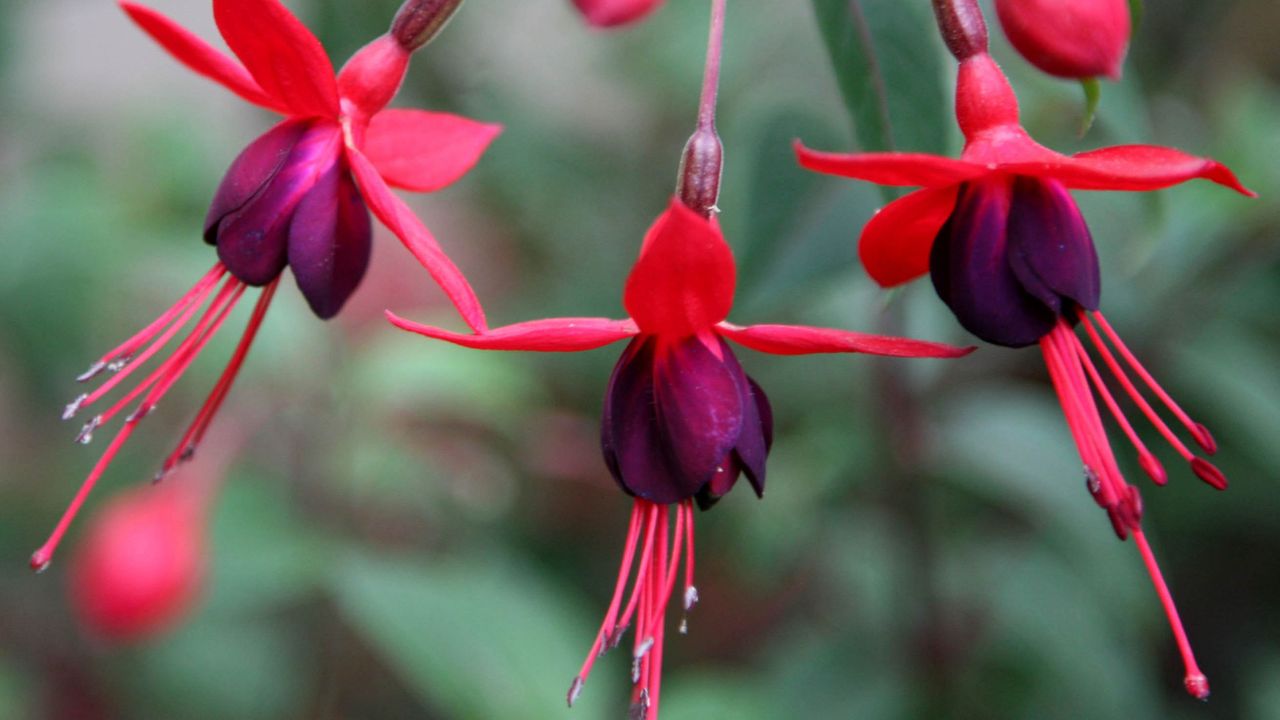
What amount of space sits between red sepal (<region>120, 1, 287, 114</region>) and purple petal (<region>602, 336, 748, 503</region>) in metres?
0.27

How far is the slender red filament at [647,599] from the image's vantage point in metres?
0.60

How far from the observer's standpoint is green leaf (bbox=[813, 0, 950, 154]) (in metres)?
0.75

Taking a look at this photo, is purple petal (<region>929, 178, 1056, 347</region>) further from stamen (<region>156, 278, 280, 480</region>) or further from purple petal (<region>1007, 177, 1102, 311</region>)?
stamen (<region>156, 278, 280, 480</region>)

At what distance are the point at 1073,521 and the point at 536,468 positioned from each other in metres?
0.75

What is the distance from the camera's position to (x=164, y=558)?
1.32 metres

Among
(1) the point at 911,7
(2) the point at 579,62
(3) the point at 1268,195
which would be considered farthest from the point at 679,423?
(2) the point at 579,62

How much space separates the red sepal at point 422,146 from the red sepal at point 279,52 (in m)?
0.08

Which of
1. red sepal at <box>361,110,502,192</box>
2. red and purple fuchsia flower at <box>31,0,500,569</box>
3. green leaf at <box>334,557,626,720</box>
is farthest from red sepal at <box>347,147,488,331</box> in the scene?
green leaf at <box>334,557,626,720</box>

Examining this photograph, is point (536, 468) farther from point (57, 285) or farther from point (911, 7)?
point (911, 7)

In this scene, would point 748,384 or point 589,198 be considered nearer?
point 748,384

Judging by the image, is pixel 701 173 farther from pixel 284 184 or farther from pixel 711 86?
pixel 284 184

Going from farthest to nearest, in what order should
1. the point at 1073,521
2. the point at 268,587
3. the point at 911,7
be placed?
the point at 268,587, the point at 1073,521, the point at 911,7

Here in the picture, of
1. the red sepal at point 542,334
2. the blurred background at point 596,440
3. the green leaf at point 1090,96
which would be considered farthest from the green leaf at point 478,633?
the green leaf at point 1090,96

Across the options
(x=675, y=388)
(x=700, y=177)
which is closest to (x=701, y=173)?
(x=700, y=177)
